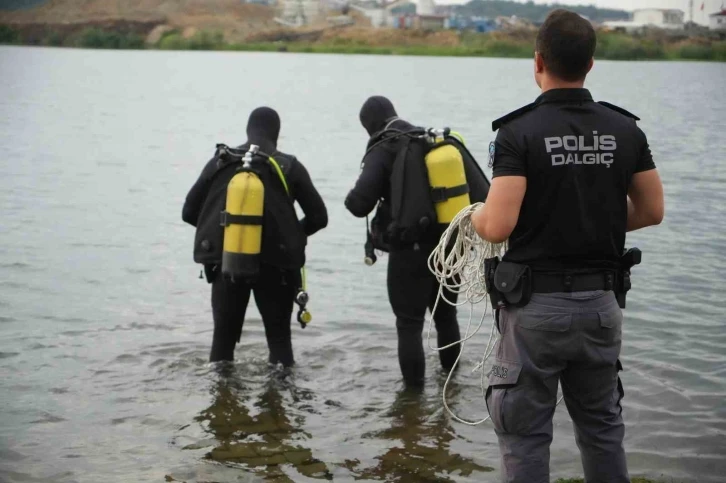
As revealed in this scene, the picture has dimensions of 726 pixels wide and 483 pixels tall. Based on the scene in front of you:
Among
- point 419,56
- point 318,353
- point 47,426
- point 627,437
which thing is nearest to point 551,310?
point 627,437

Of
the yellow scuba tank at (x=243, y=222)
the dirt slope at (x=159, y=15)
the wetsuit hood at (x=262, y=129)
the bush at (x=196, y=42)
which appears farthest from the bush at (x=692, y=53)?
the yellow scuba tank at (x=243, y=222)

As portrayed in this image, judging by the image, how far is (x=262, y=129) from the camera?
694 cm

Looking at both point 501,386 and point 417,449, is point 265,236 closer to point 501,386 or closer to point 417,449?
point 417,449

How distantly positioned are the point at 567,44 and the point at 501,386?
137 centimetres

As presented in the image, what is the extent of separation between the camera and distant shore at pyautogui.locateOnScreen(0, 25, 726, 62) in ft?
290

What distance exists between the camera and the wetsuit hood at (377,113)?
679 cm

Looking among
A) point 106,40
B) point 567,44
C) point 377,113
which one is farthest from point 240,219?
point 106,40

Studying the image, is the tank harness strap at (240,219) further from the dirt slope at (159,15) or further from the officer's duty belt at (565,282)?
the dirt slope at (159,15)

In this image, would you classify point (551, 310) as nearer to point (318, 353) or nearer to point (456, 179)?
point (456, 179)

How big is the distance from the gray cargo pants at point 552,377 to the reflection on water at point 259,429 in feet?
7.30

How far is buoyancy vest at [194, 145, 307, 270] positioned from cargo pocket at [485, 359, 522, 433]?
3057mm

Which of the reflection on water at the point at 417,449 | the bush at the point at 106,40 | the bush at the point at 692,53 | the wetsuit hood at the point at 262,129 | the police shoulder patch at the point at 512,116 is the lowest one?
the reflection on water at the point at 417,449

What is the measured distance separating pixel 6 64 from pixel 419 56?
5223 centimetres

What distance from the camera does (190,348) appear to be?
912 cm
